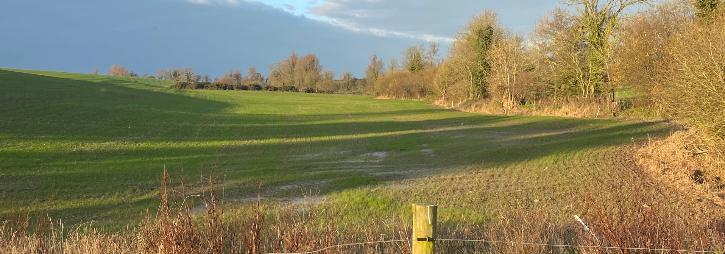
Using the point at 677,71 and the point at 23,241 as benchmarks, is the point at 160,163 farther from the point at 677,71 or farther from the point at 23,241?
the point at 677,71

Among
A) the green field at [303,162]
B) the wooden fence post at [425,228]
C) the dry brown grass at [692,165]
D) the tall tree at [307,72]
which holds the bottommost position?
the green field at [303,162]

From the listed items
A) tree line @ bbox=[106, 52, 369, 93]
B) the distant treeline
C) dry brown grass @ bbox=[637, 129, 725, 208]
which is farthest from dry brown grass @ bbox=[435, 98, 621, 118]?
tree line @ bbox=[106, 52, 369, 93]

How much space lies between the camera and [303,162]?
54.4 ft

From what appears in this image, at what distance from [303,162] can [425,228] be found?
1310cm

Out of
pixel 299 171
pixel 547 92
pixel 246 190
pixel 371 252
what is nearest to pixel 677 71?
pixel 299 171

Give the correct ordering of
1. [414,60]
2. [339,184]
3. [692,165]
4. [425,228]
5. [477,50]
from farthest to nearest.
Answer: [414,60]
[477,50]
[692,165]
[339,184]
[425,228]

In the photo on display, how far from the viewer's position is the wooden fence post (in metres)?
3.65

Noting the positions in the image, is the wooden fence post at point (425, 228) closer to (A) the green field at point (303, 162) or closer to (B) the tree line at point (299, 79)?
(A) the green field at point (303, 162)

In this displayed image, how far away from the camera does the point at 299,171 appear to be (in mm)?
14734

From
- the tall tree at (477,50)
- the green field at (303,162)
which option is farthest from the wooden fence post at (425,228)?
the tall tree at (477,50)

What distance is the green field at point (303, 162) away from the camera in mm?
10648

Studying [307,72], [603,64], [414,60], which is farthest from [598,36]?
[307,72]

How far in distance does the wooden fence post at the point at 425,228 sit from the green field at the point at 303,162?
18.3 feet

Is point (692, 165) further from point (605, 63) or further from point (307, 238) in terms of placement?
point (605, 63)
